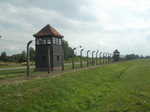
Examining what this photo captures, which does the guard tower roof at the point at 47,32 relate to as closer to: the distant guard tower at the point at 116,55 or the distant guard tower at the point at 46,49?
the distant guard tower at the point at 46,49

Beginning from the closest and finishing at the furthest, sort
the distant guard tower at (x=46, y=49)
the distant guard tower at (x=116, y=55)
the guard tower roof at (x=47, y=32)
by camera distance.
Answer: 1. the distant guard tower at (x=46, y=49)
2. the guard tower roof at (x=47, y=32)
3. the distant guard tower at (x=116, y=55)

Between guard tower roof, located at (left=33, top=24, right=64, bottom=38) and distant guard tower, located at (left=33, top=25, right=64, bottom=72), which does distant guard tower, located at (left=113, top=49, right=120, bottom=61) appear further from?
distant guard tower, located at (left=33, top=25, right=64, bottom=72)

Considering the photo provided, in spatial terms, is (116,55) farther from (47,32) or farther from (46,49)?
(46,49)

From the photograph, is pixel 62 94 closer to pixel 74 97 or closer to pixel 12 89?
pixel 74 97

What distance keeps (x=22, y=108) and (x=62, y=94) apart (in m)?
3.70

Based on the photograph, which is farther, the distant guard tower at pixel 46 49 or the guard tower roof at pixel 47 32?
the guard tower roof at pixel 47 32

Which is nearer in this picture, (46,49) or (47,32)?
(46,49)

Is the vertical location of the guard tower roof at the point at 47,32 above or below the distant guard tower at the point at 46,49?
above

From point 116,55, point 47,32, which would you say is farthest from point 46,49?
point 116,55

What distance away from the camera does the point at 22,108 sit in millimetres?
9062

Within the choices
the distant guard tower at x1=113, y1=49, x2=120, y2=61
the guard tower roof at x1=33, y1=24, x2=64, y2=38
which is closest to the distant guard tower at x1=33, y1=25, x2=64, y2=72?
the guard tower roof at x1=33, y1=24, x2=64, y2=38

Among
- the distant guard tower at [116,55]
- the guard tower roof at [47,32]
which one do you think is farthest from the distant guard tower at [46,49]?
the distant guard tower at [116,55]

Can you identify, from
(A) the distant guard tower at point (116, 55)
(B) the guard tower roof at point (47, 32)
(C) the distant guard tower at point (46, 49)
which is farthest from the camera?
(A) the distant guard tower at point (116, 55)

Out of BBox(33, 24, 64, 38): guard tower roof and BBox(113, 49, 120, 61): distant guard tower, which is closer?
BBox(33, 24, 64, 38): guard tower roof
